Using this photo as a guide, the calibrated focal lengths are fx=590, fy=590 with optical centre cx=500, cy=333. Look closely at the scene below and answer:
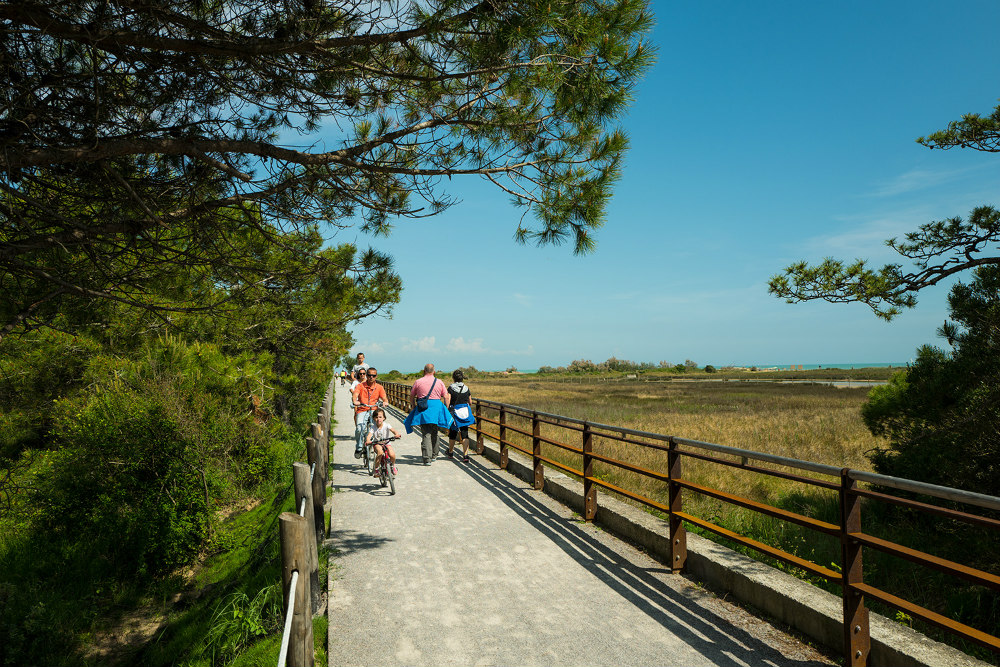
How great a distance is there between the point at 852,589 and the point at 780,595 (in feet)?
2.71

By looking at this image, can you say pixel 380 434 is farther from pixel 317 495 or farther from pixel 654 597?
pixel 654 597

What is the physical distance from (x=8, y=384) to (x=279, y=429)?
5.00m

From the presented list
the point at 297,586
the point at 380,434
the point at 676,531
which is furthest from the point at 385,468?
the point at 297,586

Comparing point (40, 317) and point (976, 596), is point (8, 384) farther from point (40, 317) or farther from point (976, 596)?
point (976, 596)

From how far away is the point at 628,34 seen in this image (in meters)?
4.84

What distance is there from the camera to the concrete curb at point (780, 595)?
10.8ft

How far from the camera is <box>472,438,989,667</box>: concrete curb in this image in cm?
329

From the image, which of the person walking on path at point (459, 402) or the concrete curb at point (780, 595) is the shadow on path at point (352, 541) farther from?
the person walking on path at point (459, 402)

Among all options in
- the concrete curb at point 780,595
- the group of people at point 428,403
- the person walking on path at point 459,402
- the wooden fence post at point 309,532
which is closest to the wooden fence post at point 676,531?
the concrete curb at point 780,595

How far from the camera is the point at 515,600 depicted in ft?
16.0

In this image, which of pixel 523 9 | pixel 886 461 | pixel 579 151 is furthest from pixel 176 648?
pixel 886 461

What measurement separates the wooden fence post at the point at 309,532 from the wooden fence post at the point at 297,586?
0.17 feet

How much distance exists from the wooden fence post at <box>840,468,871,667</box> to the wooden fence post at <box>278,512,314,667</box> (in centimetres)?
313

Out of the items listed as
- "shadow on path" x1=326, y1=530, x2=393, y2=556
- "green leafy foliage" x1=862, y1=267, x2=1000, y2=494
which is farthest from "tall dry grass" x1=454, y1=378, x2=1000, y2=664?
"shadow on path" x1=326, y1=530, x2=393, y2=556
